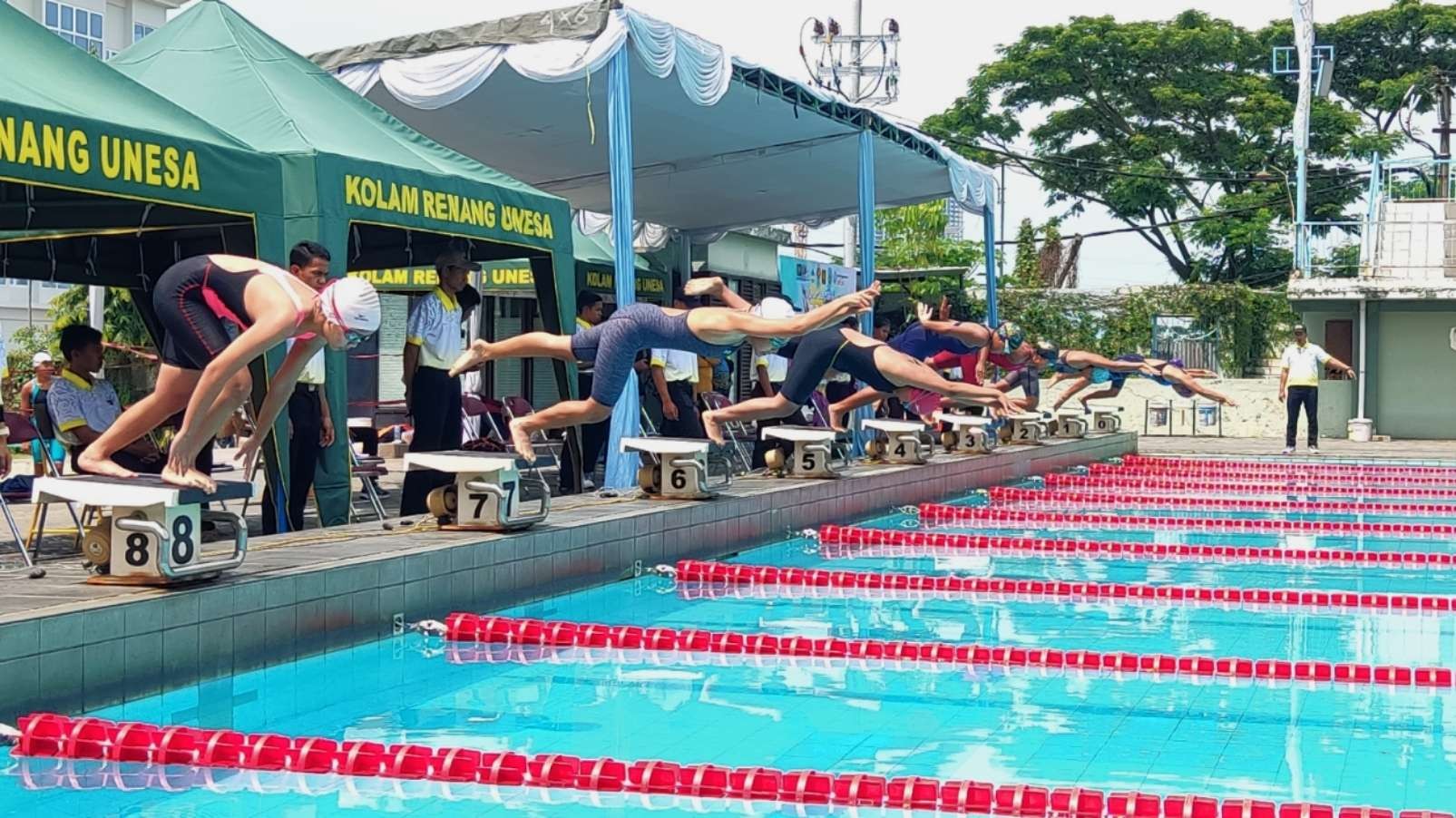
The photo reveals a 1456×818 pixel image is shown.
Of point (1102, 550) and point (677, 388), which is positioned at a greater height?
point (677, 388)

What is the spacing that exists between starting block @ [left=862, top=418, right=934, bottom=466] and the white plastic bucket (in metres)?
11.4

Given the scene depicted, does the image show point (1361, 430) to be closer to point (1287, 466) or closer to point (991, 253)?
point (1287, 466)

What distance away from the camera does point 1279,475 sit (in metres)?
15.5

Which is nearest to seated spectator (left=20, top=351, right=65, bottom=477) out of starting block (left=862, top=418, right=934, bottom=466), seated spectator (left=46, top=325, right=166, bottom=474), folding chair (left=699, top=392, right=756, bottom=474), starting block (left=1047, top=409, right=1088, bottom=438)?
seated spectator (left=46, top=325, right=166, bottom=474)

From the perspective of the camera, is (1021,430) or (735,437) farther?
(1021,430)

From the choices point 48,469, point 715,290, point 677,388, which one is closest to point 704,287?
point 715,290

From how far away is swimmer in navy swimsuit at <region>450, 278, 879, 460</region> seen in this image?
316 inches

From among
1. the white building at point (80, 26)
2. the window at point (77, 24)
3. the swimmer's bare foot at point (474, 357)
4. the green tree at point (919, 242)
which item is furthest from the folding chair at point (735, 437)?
the window at point (77, 24)

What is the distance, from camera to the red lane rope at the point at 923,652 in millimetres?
5703

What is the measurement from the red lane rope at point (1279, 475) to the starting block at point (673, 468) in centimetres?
809

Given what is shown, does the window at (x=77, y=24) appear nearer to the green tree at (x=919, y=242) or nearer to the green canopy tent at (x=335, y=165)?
the green tree at (x=919, y=242)

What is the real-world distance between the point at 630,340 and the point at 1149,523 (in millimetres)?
4889

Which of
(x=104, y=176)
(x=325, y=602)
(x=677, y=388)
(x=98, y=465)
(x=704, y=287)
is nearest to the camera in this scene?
(x=98, y=465)

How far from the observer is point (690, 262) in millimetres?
21922
